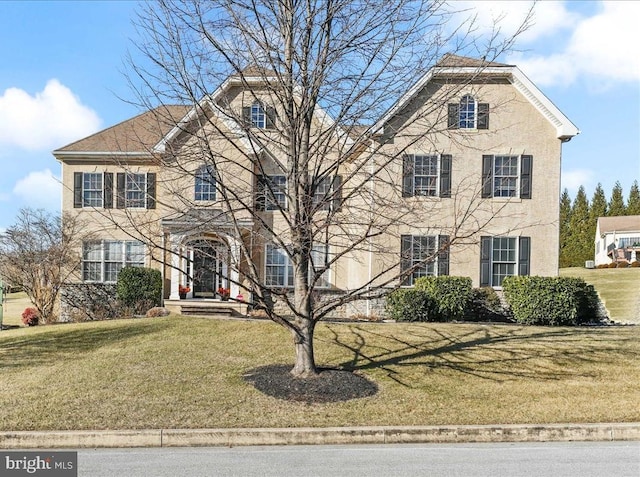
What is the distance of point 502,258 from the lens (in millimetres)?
17766

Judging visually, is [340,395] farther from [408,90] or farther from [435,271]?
[435,271]

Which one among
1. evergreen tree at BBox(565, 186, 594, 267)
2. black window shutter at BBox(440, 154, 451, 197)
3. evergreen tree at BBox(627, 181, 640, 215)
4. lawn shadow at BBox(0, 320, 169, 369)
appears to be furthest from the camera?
evergreen tree at BBox(627, 181, 640, 215)

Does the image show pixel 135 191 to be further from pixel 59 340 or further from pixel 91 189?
pixel 91 189

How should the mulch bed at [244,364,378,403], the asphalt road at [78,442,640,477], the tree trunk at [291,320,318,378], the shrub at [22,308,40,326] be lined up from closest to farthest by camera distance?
the asphalt road at [78,442,640,477] < the mulch bed at [244,364,378,403] < the tree trunk at [291,320,318,378] < the shrub at [22,308,40,326]

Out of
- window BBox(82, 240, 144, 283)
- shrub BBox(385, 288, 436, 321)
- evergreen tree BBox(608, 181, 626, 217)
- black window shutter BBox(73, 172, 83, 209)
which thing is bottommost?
shrub BBox(385, 288, 436, 321)

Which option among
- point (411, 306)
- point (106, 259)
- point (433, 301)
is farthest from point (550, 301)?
point (106, 259)

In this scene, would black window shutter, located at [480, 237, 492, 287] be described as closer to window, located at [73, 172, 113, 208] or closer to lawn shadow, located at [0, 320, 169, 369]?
lawn shadow, located at [0, 320, 169, 369]

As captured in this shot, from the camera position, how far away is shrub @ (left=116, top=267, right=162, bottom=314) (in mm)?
17719

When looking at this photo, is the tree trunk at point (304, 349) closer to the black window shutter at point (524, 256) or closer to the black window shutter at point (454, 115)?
the black window shutter at point (454, 115)

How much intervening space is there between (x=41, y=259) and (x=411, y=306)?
13406mm

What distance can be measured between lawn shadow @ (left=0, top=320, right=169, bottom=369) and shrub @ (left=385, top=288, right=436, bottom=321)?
6.99m

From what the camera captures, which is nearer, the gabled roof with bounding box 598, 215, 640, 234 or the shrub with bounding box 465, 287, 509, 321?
the shrub with bounding box 465, 287, 509, 321

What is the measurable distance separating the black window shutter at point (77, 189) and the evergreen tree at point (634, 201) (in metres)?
66.3
